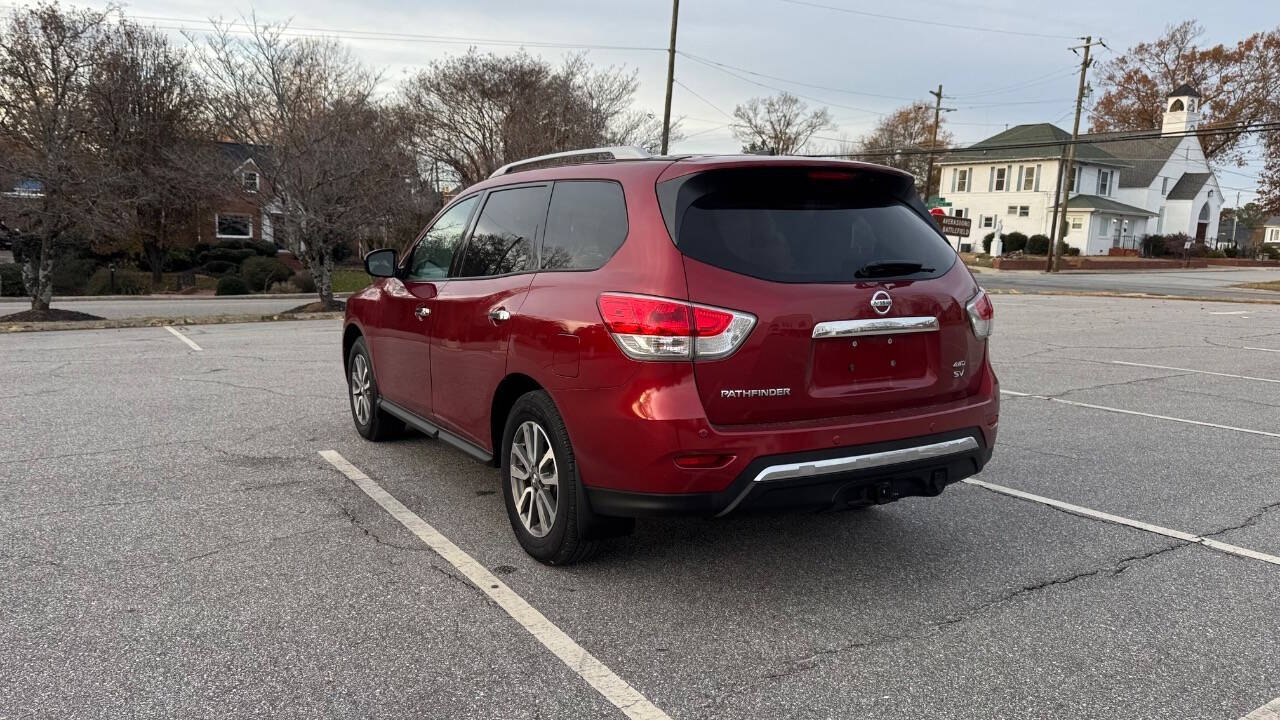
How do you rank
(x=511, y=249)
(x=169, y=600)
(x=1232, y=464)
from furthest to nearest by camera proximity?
1. (x=1232, y=464)
2. (x=511, y=249)
3. (x=169, y=600)

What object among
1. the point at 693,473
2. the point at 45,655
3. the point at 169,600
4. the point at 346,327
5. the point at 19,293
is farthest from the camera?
the point at 19,293

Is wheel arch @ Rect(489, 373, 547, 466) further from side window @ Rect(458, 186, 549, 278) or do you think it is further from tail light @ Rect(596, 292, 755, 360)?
tail light @ Rect(596, 292, 755, 360)

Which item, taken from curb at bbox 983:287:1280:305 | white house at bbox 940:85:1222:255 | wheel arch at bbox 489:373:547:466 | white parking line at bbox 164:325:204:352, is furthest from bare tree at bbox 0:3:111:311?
white house at bbox 940:85:1222:255

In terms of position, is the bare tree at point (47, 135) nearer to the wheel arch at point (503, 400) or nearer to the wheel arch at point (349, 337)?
the wheel arch at point (349, 337)

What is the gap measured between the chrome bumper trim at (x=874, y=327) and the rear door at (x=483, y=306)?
4.69 feet

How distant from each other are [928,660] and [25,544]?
160 inches

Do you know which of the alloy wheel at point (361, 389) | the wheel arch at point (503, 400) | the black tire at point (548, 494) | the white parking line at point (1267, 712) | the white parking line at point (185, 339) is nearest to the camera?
the white parking line at point (1267, 712)

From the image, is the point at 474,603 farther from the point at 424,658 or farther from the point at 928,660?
the point at 928,660

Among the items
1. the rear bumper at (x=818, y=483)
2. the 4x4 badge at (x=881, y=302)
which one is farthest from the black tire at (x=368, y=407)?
the 4x4 badge at (x=881, y=302)

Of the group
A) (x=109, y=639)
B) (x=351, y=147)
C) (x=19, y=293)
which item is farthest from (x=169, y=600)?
(x=19, y=293)

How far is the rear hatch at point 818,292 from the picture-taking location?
332 centimetres

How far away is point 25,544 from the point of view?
13.6 feet

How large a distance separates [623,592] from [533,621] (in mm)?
454

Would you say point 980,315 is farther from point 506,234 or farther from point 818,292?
point 506,234
